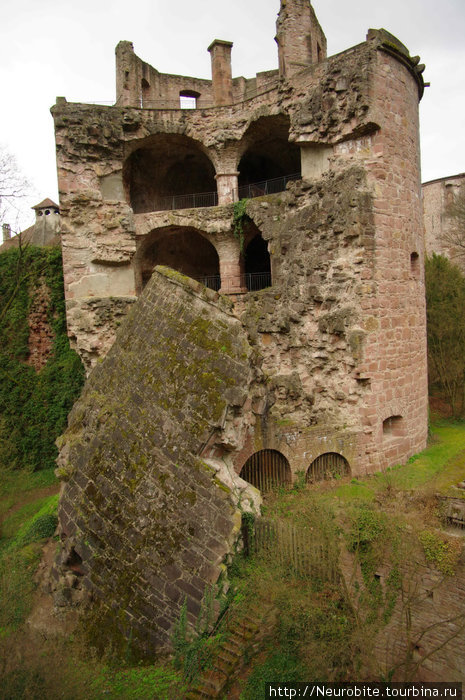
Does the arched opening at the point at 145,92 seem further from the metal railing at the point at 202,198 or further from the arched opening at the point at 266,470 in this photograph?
the arched opening at the point at 266,470

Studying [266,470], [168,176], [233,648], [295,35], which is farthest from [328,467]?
[295,35]

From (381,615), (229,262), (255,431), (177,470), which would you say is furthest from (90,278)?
(381,615)

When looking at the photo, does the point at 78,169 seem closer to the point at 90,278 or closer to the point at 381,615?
the point at 90,278

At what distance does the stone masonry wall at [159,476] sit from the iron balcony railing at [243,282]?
756cm

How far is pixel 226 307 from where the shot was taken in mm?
7109

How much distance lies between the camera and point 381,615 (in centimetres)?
696

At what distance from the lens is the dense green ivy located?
14516mm

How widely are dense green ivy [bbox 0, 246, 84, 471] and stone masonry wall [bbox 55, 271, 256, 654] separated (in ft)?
26.0

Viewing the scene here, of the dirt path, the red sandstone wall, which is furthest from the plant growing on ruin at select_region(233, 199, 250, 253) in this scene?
the dirt path

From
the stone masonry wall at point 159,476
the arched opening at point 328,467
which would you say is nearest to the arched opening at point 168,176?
the stone masonry wall at point 159,476

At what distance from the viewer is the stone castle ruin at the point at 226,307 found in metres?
6.30

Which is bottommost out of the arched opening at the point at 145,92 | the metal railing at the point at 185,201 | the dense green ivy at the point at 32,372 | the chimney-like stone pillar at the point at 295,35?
the dense green ivy at the point at 32,372

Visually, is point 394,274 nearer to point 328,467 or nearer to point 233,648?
point 328,467

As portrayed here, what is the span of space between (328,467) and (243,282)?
22.4 ft
